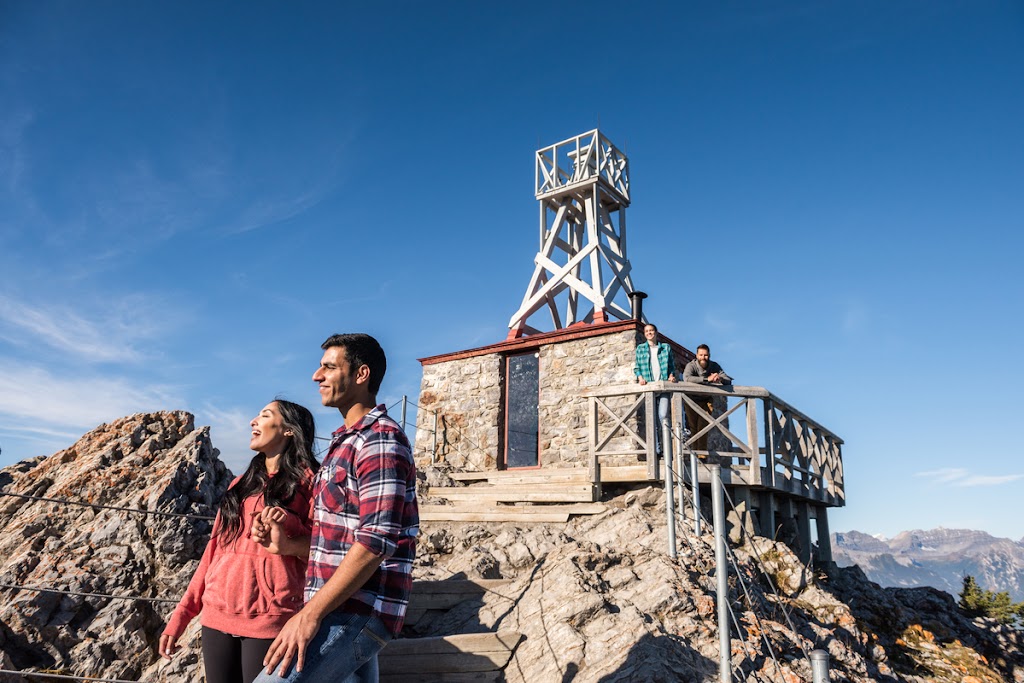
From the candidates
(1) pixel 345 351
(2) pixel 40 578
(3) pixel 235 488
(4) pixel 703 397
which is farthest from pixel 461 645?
(4) pixel 703 397

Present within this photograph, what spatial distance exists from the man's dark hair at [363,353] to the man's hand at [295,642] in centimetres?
77

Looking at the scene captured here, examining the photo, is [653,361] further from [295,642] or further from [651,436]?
[295,642]

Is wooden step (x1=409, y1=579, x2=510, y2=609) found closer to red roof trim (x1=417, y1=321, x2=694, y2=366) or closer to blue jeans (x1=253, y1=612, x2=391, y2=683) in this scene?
blue jeans (x1=253, y1=612, x2=391, y2=683)

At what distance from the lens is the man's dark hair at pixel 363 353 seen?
7.97ft

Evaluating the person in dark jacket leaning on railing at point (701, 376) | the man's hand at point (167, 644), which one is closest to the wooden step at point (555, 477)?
the person in dark jacket leaning on railing at point (701, 376)

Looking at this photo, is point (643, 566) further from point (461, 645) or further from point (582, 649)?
point (461, 645)

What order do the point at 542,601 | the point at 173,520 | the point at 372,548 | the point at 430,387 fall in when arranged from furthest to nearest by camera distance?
the point at 430,387 < the point at 173,520 < the point at 542,601 < the point at 372,548

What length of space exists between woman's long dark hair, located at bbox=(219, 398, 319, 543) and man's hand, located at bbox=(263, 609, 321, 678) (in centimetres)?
71

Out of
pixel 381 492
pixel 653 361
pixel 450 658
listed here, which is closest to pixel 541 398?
pixel 653 361

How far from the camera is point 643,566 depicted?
575cm

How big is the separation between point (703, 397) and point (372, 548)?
29.7ft

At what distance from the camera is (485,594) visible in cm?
571

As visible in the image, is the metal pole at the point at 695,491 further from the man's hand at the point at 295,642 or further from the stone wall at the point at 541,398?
the man's hand at the point at 295,642

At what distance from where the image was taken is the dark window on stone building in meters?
13.0
